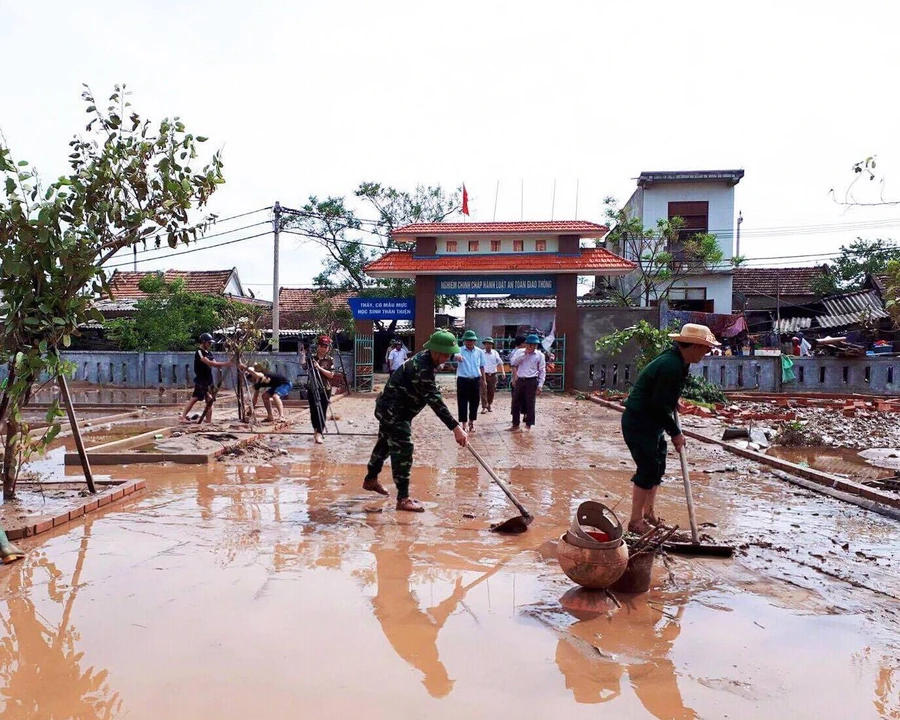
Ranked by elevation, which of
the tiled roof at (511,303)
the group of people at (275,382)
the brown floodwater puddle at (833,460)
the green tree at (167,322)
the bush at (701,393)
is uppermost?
the tiled roof at (511,303)

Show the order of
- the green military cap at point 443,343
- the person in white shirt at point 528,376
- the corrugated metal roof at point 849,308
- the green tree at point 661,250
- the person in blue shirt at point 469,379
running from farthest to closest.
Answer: the green tree at point 661,250
the corrugated metal roof at point 849,308
the person in white shirt at point 528,376
the person in blue shirt at point 469,379
the green military cap at point 443,343

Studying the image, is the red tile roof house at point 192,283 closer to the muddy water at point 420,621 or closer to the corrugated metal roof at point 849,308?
the corrugated metal roof at point 849,308

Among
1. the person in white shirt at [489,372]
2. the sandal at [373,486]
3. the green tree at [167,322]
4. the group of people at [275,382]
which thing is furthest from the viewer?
the green tree at [167,322]

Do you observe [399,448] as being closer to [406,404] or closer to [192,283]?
[406,404]

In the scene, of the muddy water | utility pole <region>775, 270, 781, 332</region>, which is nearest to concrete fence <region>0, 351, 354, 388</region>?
the muddy water

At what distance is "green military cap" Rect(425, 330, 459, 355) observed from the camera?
5867mm

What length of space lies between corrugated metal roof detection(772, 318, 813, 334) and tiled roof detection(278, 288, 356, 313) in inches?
652

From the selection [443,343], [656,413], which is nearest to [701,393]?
[443,343]

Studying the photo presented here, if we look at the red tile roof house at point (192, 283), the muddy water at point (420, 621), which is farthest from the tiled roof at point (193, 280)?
the muddy water at point (420, 621)

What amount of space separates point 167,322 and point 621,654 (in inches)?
798

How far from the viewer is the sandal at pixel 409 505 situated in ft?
19.5

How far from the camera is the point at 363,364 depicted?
63.5ft

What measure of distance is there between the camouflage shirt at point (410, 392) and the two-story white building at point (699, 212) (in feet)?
77.4

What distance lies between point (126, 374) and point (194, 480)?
1402cm
